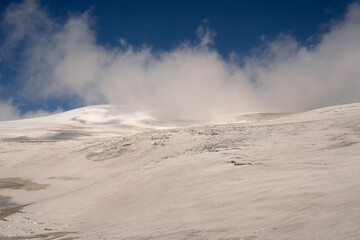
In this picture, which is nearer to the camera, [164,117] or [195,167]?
[195,167]

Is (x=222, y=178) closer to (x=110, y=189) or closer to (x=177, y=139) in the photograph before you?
(x=110, y=189)

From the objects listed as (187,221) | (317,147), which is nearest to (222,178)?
(187,221)

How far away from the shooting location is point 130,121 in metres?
68.9

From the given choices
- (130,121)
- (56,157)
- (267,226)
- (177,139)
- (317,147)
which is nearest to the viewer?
(267,226)

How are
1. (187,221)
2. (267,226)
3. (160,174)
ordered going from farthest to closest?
(160,174)
(187,221)
(267,226)

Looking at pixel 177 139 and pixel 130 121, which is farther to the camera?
pixel 130 121

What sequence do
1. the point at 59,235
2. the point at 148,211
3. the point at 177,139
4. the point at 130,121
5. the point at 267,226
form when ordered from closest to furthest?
Result: the point at 267,226 < the point at 59,235 < the point at 148,211 < the point at 177,139 < the point at 130,121

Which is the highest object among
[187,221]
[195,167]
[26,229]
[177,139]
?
[177,139]

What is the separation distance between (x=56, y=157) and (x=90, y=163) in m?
4.69

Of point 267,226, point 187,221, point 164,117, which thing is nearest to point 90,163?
point 187,221

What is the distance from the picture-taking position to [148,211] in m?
6.70

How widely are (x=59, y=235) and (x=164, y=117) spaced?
69.5 meters

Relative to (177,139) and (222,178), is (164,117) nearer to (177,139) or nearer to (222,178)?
(177,139)

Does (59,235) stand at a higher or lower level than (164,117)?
lower
